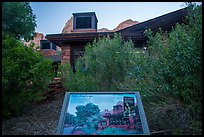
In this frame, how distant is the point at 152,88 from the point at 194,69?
2.58 ft

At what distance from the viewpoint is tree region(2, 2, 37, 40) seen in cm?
326

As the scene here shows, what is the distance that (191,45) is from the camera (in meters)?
3.27

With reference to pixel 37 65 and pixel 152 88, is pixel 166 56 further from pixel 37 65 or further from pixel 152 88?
pixel 37 65

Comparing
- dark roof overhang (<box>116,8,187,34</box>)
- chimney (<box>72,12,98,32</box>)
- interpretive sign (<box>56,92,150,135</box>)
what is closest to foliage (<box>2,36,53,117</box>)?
interpretive sign (<box>56,92,150,135</box>)

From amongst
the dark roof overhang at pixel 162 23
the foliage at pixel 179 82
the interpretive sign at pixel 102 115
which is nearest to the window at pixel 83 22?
the dark roof overhang at pixel 162 23

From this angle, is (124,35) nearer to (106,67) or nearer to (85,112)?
(106,67)

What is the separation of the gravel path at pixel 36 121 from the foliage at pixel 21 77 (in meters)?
0.31

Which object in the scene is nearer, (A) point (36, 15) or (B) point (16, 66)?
(A) point (36, 15)

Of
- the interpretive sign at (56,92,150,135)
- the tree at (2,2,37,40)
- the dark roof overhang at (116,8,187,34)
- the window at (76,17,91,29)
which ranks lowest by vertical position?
the interpretive sign at (56,92,150,135)

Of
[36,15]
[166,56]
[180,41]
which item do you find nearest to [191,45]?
[180,41]

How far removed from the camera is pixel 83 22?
10.1 m

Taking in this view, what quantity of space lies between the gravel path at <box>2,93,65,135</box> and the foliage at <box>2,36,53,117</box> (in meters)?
0.31

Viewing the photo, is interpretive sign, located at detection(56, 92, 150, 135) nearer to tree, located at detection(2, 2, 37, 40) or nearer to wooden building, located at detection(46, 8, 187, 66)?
tree, located at detection(2, 2, 37, 40)

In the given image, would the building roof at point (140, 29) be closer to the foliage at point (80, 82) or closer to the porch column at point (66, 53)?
the porch column at point (66, 53)
